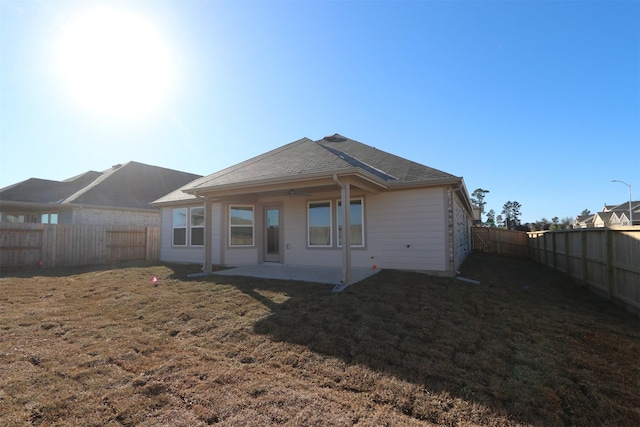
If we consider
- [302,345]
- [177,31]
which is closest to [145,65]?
[177,31]

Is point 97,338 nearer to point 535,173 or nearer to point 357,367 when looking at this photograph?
point 357,367

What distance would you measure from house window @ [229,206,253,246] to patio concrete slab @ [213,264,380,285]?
1.37 metres

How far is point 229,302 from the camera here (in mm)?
5754

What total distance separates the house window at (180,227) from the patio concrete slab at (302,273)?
4.04 meters

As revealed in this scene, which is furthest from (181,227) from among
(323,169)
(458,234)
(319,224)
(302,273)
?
(458,234)

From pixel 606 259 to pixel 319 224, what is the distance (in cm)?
724

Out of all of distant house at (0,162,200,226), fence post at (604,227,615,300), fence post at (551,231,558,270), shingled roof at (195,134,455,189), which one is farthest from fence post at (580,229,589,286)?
distant house at (0,162,200,226)

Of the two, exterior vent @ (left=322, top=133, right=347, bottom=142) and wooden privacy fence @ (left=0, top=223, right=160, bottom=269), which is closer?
wooden privacy fence @ (left=0, top=223, right=160, bottom=269)

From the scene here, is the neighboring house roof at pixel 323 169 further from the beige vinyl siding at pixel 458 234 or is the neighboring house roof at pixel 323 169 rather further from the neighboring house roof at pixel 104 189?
the neighboring house roof at pixel 104 189

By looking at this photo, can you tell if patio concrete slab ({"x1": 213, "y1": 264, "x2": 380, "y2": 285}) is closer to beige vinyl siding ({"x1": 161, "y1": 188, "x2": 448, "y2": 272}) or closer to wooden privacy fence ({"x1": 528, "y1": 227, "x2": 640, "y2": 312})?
beige vinyl siding ({"x1": 161, "y1": 188, "x2": 448, "y2": 272})

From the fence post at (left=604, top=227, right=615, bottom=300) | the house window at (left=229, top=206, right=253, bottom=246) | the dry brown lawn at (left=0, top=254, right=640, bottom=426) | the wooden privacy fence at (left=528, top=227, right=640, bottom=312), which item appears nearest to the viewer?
the dry brown lawn at (left=0, top=254, right=640, bottom=426)

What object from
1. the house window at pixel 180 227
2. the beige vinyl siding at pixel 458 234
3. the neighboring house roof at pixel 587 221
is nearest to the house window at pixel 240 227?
the house window at pixel 180 227

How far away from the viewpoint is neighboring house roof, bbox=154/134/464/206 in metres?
7.24

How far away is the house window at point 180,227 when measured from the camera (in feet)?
40.5
